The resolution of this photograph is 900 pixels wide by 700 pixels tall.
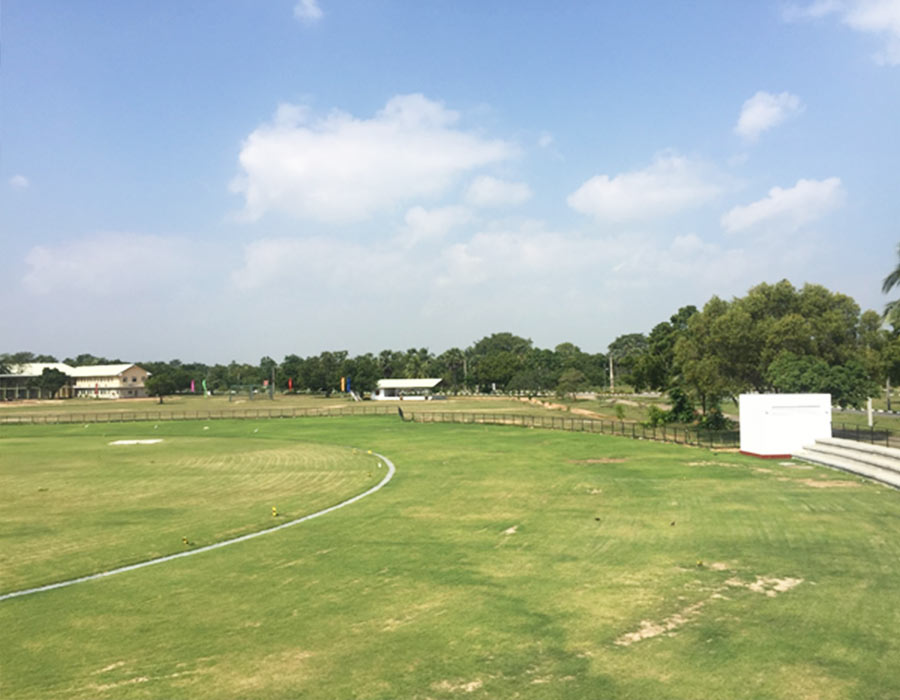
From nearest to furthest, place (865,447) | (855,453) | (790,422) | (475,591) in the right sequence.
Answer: (475,591) < (865,447) < (855,453) < (790,422)

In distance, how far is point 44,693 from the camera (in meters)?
10.4

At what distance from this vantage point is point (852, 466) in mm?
30016

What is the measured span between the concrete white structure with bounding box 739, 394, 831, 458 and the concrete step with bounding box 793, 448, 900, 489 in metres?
0.80

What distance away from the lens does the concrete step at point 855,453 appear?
2853cm

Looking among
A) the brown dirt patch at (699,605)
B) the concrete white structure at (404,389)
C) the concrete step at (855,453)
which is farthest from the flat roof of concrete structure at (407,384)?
the brown dirt patch at (699,605)

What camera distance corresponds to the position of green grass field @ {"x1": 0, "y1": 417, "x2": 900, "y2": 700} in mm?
10547

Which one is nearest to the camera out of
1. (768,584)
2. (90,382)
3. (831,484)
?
(768,584)

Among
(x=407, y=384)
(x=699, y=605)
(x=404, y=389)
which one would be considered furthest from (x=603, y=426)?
(x=404, y=389)

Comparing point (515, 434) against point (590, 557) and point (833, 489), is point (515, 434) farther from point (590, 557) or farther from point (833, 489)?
point (590, 557)

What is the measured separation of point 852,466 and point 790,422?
6.27m

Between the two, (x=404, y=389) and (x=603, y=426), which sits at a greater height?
(x=404, y=389)

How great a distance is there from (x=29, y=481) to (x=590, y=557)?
32061 mm

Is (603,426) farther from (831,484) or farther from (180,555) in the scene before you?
(180,555)

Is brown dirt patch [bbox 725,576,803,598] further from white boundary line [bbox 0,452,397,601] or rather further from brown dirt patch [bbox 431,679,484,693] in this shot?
white boundary line [bbox 0,452,397,601]
